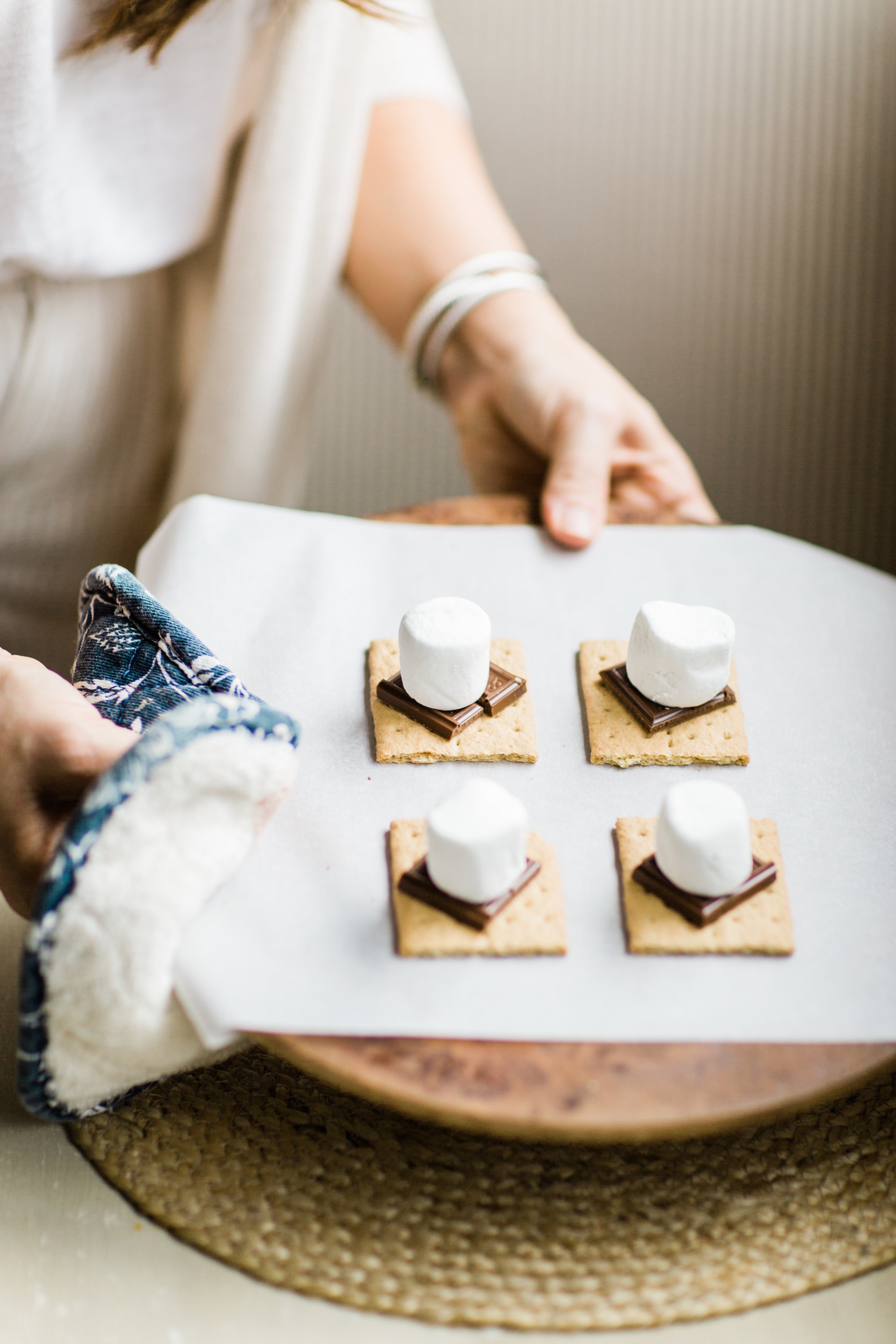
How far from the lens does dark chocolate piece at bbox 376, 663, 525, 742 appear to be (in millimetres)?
681

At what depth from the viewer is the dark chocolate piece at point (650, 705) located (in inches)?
27.2

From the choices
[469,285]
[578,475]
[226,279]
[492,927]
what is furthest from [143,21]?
[492,927]

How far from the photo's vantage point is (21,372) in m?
0.89

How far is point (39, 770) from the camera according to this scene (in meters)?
0.56

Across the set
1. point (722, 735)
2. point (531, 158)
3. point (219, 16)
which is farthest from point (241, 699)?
point (531, 158)

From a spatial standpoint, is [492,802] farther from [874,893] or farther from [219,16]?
[219,16]

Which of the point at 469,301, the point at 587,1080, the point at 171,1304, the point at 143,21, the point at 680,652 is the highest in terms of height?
the point at 143,21

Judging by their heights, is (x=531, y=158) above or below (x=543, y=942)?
above

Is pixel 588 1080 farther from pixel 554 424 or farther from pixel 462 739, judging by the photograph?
pixel 554 424

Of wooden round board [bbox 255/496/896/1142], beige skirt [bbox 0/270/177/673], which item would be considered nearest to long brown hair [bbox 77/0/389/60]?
beige skirt [bbox 0/270/177/673]

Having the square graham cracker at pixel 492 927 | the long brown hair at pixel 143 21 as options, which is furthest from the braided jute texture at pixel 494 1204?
the long brown hair at pixel 143 21

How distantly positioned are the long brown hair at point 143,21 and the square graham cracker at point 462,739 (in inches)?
19.0

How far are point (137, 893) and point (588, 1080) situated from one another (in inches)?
8.9

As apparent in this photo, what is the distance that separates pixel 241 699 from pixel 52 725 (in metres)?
0.11
